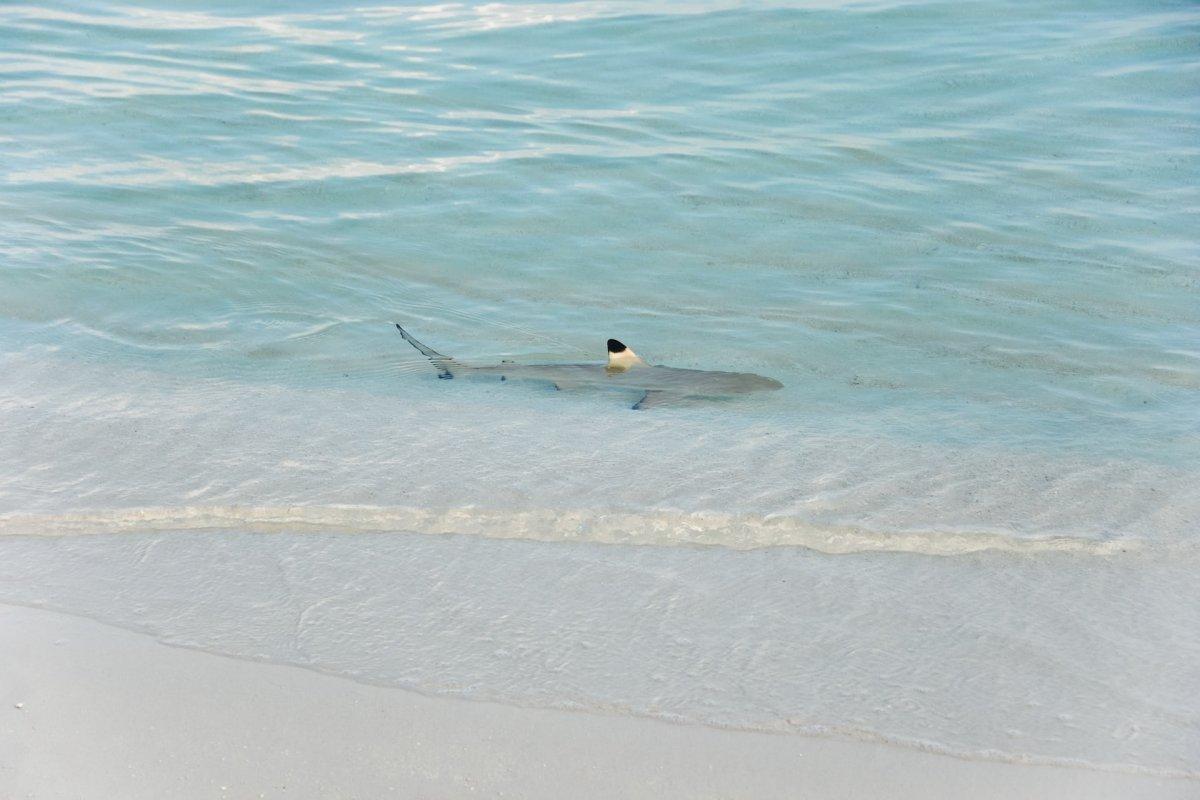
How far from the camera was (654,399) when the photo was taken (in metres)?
5.34

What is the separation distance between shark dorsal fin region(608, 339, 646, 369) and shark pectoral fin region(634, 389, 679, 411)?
243mm

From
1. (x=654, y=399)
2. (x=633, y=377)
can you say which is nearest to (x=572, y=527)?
(x=654, y=399)

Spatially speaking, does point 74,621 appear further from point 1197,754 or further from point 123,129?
point 123,129

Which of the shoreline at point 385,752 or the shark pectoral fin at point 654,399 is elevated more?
the shark pectoral fin at point 654,399

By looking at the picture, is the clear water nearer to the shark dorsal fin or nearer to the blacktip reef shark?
the blacktip reef shark

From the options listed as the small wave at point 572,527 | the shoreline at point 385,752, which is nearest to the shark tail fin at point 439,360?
the small wave at point 572,527

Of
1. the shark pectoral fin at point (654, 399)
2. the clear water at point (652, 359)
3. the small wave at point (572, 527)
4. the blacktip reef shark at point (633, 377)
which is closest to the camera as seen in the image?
the clear water at point (652, 359)

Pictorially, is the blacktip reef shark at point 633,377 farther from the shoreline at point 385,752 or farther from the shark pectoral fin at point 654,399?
the shoreline at point 385,752

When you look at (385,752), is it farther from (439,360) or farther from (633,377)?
(439,360)

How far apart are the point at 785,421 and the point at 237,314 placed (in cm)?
342

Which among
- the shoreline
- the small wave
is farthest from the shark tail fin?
the shoreline

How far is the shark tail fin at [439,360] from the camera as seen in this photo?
18.7 ft

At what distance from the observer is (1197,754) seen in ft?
9.59

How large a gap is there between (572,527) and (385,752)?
1370mm
